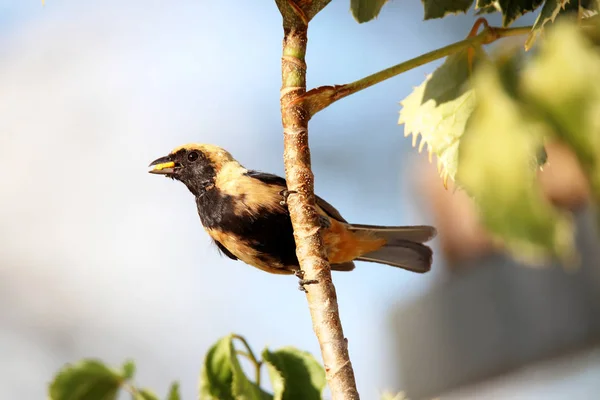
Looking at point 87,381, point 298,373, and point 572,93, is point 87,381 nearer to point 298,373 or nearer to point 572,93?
point 298,373

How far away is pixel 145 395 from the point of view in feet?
4.54

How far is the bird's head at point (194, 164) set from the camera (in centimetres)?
258

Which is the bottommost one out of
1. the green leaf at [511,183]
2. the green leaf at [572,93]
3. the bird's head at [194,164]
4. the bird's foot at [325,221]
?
the green leaf at [511,183]

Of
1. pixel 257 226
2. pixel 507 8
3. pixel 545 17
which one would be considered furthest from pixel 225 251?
pixel 545 17

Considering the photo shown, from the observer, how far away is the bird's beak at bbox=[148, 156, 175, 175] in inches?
107

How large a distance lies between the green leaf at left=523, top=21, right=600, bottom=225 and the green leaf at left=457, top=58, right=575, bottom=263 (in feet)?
0.06

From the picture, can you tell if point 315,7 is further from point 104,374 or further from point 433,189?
point 433,189

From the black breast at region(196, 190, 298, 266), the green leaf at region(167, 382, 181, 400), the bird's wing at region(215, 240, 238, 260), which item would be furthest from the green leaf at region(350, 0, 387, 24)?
the bird's wing at region(215, 240, 238, 260)

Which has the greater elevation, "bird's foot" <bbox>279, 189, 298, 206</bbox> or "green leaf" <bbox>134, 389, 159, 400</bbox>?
"bird's foot" <bbox>279, 189, 298, 206</bbox>

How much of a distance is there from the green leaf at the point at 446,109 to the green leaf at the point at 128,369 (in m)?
0.63

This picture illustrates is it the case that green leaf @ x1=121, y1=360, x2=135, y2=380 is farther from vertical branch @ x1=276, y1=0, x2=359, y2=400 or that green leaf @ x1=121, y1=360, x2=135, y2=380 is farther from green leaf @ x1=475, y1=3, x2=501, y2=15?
green leaf @ x1=475, y1=3, x2=501, y2=15

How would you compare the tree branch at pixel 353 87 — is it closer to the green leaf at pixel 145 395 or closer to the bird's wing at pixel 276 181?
the green leaf at pixel 145 395

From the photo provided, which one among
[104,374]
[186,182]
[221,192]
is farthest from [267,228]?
[104,374]

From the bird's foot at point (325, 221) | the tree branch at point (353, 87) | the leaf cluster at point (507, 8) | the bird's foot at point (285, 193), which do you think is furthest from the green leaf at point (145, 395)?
the bird's foot at point (325, 221)
